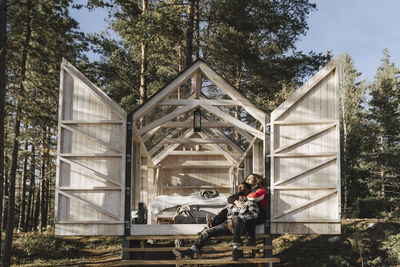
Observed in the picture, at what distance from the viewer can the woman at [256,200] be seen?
719 cm

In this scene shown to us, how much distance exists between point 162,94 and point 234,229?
2.97 m

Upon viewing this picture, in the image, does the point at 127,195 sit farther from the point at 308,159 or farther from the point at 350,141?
the point at 350,141

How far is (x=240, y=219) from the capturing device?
22.6 ft

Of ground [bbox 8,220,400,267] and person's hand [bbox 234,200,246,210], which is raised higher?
person's hand [bbox 234,200,246,210]

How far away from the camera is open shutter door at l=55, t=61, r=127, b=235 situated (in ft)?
24.5

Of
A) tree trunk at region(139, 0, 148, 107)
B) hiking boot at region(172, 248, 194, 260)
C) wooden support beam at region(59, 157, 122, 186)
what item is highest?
tree trunk at region(139, 0, 148, 107)

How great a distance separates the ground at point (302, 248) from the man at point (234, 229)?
316 cm

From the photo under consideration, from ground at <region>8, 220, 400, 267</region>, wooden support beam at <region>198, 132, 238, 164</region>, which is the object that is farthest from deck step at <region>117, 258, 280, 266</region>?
wooden support beam at <region>198, 132, 238, 164</region>

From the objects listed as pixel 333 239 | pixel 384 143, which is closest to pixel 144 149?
pixel 333 239

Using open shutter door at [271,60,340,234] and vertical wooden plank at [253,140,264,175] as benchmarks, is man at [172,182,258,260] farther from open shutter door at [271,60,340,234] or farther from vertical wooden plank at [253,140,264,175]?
vertical wooden plank at [253,140,264,175]

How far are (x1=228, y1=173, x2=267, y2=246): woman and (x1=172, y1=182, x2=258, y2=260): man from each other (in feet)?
0.34

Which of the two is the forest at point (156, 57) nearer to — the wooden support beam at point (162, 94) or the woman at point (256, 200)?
the wooden support beam at point (162, 94)

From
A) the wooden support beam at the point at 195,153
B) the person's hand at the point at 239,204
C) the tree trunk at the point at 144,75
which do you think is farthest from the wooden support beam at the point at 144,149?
the person's hand at the point at 239,204

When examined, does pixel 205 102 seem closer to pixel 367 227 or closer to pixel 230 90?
pixel 230 90
